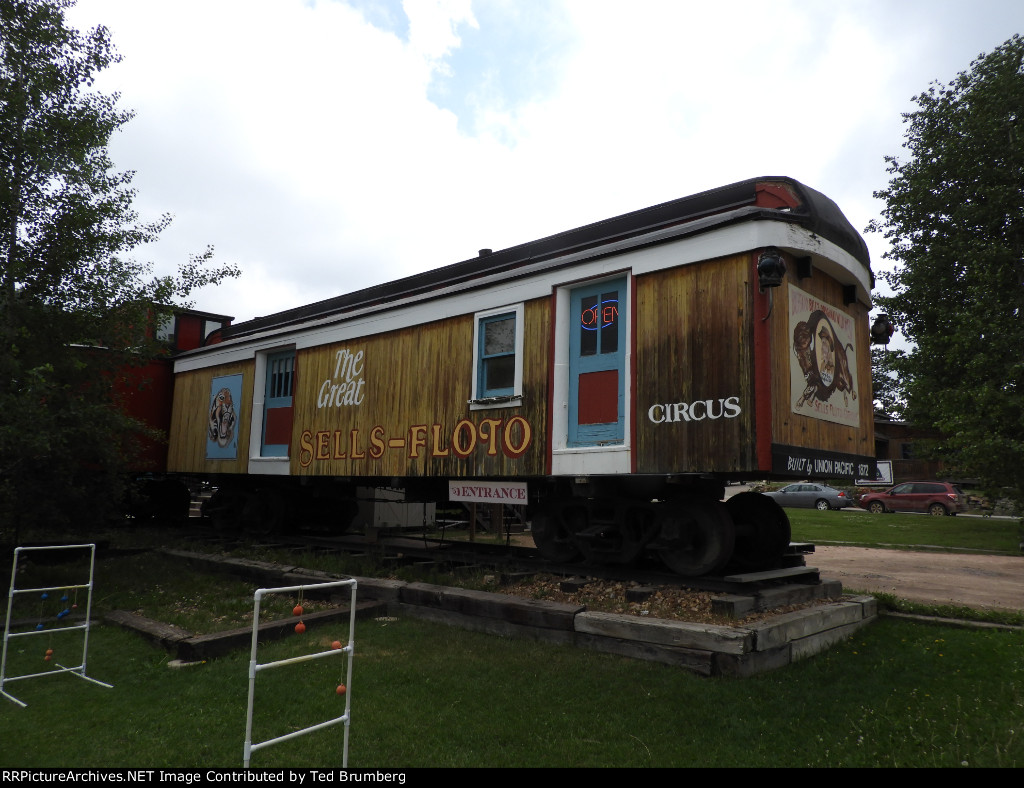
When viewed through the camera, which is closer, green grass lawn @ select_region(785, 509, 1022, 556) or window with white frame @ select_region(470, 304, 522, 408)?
window with white frame @ select_region(470, 304, 522, 408)

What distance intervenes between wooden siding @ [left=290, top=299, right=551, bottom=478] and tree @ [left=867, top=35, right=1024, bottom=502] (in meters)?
10.8

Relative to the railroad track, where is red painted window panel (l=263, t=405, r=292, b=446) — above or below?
above

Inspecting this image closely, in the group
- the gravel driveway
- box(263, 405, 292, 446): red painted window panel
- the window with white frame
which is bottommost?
the gravel driveway

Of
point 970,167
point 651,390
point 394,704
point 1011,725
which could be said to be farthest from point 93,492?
point 970,167

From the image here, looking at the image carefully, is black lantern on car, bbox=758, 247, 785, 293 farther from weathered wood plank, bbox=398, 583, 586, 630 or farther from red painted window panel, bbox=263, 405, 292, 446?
red painted window panel, bbox=263, 405, 292, 446

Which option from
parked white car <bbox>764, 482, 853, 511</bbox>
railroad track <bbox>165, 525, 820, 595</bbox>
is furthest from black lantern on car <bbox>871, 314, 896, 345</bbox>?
parked white car <bbox>764, 482, 853, 511</bbox>

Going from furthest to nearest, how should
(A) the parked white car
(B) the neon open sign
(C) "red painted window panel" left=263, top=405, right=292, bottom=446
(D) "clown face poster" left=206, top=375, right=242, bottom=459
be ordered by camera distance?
1. (A) the parked white car
2. (D) "clown face poster" left=206, top=375, right=242, bottom=459
3. (C) "red painted window panel" left=263, top=405, right=292, bottom=446
4. (B) the neon open sign

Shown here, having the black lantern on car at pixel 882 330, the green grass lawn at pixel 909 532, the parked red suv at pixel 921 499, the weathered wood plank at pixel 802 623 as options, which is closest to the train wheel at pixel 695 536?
the weathered wood plank at pixel 802 623

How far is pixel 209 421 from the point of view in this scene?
12117mm

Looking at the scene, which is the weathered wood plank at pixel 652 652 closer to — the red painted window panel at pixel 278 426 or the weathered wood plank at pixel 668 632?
the weathered wood plank at pixel 668 632

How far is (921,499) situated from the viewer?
25.0 m

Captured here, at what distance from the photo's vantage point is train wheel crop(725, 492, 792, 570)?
7.29 m

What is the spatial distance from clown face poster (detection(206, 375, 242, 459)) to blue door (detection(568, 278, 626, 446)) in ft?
22.1

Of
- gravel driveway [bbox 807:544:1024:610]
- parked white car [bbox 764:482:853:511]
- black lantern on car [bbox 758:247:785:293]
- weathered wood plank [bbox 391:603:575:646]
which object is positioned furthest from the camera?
parked white car [bbox 764:482:853:511]
